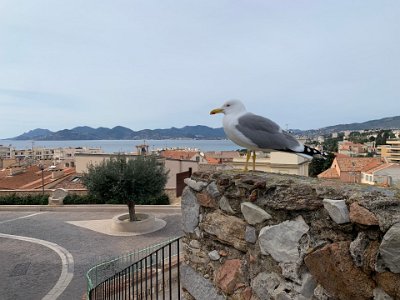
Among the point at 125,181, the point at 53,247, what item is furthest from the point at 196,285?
the point at 125,181

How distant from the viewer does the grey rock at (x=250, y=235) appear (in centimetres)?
222

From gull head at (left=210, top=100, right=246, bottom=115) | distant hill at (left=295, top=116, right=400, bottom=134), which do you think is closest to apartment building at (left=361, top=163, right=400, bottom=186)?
gull head at (left=210, top=100, right=246, bottom=115)

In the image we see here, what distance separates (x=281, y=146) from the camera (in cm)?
278

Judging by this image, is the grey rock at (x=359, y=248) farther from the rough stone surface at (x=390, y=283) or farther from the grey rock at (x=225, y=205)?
the grey rock at (x=225, y=205)

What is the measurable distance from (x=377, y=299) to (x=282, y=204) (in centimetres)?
70

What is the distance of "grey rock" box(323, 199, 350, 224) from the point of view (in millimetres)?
1647

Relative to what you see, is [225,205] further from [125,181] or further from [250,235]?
[125,181]

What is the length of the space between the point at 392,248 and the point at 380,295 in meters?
0.28

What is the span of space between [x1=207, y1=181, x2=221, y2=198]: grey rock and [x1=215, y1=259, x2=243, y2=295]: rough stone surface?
20.7 inches

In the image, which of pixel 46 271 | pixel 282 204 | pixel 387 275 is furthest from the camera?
pixel 46 271

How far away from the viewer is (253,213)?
86.9 inches

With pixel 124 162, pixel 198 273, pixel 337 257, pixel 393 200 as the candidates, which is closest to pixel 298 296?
pixel 337 257

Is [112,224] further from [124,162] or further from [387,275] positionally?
[387,275]

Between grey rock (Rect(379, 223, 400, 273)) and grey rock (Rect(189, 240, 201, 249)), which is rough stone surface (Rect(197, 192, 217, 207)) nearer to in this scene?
grey rock (Rect(189, 240, 201, 249))
